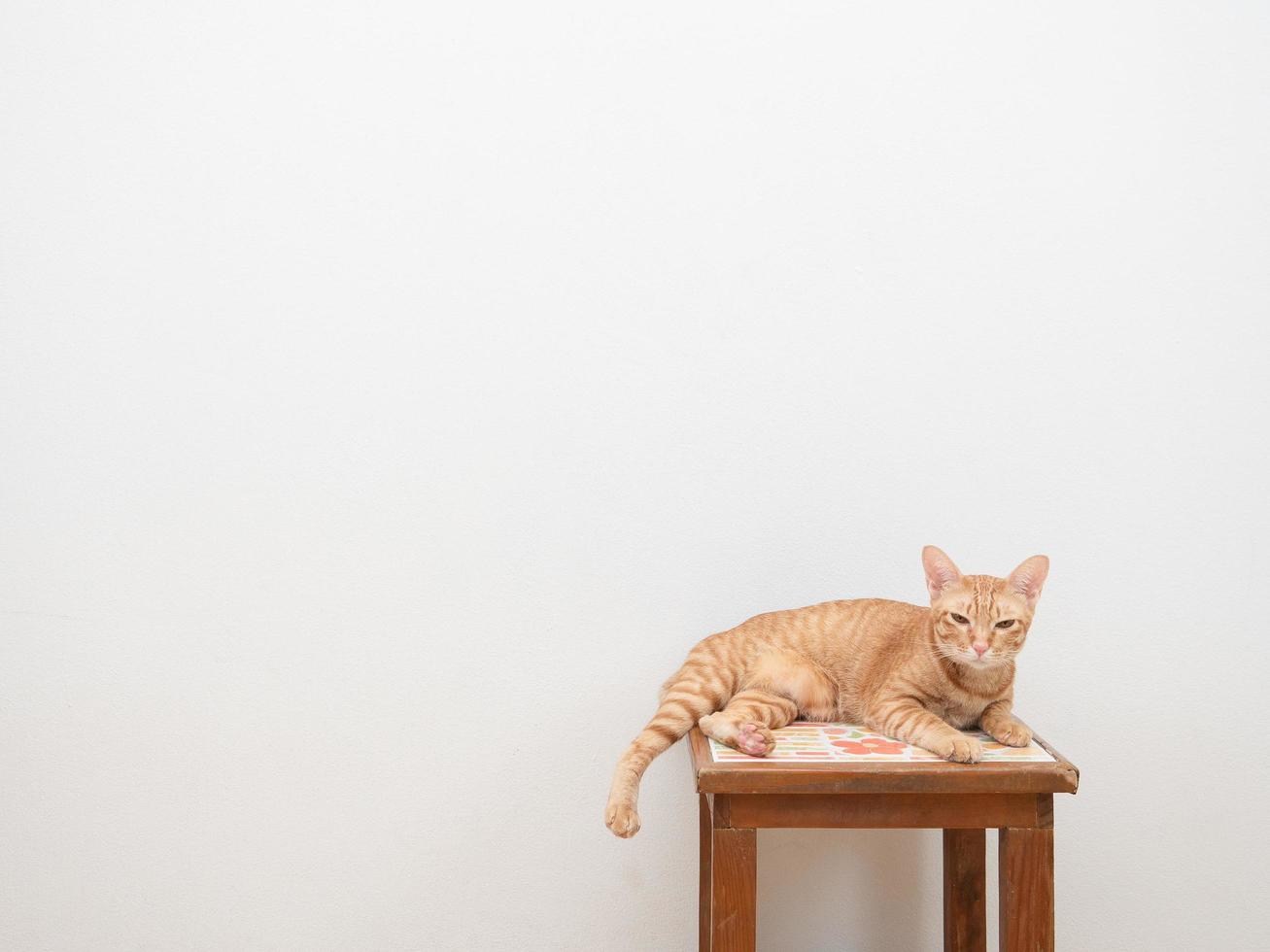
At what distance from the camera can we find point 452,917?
176 cm

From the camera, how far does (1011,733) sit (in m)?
1.38

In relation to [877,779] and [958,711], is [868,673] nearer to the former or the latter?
[958,711]

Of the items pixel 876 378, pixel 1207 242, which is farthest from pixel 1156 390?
pixel 876 378

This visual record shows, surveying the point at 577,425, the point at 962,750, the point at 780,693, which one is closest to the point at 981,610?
the point at 962,750

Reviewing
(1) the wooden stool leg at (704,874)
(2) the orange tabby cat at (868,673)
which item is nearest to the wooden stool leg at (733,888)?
(2) the orange tabby cat at (868,673)

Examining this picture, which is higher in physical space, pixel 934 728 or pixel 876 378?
pixel 876 378

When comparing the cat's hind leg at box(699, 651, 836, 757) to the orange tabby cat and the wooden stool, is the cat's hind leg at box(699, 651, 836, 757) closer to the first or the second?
the orange tabby cat

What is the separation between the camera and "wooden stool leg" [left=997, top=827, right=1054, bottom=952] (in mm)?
1284

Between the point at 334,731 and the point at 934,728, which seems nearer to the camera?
the point at 934,728

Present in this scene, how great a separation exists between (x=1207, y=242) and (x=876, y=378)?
61 centimetres

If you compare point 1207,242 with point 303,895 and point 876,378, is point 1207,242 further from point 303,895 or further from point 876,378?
point 303,895

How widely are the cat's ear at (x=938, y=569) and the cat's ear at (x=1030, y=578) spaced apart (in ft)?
0.26

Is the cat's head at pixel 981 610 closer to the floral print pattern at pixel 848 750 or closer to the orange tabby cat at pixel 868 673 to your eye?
the orange tabby cat at pixel 868 673

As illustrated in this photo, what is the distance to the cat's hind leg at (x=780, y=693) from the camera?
1446mm
